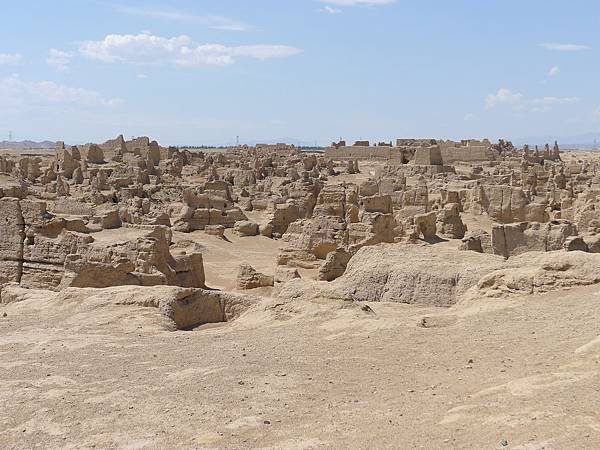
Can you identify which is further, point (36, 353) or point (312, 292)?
point (312, 292)

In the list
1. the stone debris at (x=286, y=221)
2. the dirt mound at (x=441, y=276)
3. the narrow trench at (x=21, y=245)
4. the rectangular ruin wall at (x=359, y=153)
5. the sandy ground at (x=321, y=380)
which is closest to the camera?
the sandy ground at (x=321, y=380)

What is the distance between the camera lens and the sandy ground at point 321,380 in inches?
230

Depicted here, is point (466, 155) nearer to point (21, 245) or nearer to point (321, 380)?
point (21, 245)

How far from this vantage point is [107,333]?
10.3m

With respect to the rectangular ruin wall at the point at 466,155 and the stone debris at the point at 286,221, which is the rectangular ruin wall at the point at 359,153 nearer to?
the rectangular ruin wall at the point at 466,155

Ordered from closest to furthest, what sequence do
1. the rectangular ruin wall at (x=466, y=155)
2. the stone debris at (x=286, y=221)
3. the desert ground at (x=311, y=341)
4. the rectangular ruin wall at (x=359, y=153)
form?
the desert ground at (x=311, y=341) < the stone debris at (x=286, y=221) < the rectangular ruin wall at (x=466, y=155) < the rectangular ruin wall at (x=359, y=153)

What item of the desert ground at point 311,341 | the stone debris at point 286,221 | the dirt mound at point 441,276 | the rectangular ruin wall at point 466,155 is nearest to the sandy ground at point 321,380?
the desert ground at point 311,341

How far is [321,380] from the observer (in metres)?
7.46

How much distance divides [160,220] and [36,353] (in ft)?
59.8

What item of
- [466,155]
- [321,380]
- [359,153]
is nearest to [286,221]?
[321,380]

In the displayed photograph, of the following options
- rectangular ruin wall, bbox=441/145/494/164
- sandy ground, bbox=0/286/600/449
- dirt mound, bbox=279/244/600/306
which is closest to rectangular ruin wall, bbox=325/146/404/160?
rectangular ruin wall, bbox=441/145/494/164

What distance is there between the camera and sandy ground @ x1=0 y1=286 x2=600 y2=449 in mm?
5840

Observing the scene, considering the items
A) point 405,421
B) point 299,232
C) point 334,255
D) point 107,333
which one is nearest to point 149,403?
point 405,421

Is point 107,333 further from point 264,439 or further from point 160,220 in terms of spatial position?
point 160,220
